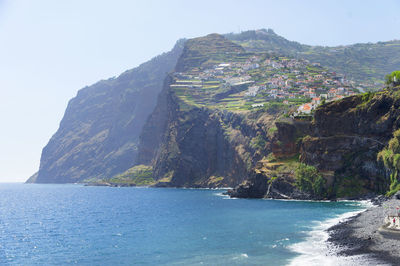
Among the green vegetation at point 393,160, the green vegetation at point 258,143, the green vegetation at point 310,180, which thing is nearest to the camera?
the green vegetation at point 393,160

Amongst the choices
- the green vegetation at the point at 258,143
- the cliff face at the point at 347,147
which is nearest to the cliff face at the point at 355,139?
the cliff face at the point at 347,147

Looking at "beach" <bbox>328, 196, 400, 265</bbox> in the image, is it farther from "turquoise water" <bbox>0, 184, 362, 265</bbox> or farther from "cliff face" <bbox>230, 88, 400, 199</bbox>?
"cliff face" <bbox>230, 88, 400, 199</bbox>

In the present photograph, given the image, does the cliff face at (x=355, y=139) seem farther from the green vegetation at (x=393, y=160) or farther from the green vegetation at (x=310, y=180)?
the green vegetation at (x=393, y=160)

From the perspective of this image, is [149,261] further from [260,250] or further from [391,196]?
[391,196]

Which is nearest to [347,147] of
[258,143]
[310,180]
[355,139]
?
[355,139]

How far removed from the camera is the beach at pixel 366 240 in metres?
46.8

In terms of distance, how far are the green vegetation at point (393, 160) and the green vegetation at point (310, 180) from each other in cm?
1964

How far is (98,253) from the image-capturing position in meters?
59.1

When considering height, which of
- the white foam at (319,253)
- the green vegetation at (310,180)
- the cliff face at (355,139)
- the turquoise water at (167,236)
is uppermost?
the cliff face at (355,139)

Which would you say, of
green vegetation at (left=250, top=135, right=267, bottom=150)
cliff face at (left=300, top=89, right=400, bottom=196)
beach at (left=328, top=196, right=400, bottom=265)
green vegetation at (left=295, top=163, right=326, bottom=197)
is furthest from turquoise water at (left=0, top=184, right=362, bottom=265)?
green vegetation at (left=250, top=135, right=267, bottom=150)

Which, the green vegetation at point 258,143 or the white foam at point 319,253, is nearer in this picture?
the white foam at point 319,253

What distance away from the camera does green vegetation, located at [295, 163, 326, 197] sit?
398 feet

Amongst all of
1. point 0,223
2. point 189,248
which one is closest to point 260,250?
point 189,248

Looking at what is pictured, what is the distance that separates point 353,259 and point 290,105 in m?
150
